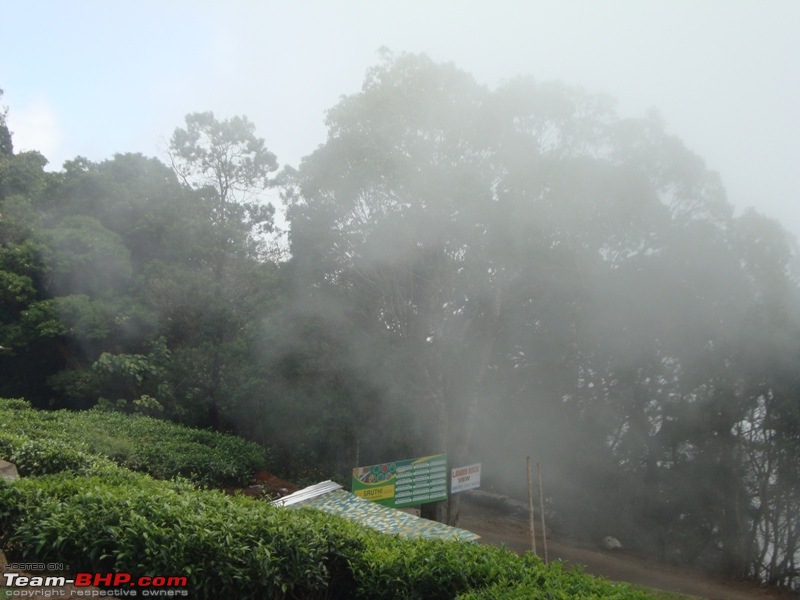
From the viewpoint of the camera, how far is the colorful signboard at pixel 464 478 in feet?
35.2

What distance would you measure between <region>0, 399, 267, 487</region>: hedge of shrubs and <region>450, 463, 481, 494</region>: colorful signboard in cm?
403

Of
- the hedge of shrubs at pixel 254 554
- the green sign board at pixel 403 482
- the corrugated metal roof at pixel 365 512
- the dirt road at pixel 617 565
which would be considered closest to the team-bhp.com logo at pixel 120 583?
the hedge of shrubs at pixel 254 554

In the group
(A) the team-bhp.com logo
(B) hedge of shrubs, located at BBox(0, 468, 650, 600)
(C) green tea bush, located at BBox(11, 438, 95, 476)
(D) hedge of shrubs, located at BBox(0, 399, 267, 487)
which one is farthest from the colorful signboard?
(A) the team-bhp.com logo

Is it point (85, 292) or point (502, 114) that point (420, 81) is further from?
point (85, 292)

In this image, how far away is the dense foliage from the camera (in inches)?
527

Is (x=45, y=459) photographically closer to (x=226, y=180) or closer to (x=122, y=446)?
(x=122, y=446)

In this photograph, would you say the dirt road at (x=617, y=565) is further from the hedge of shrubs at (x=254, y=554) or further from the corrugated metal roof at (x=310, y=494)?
the hedge of shrubs at (x=254, y=554)

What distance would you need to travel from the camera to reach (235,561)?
187 inches

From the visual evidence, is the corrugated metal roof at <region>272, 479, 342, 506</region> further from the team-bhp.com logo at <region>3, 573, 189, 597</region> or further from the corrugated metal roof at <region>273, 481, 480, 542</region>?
the team-bhp.com logo at <region>3, 573, 189, 597</region>

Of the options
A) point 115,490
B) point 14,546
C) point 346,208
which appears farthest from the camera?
point 346,208

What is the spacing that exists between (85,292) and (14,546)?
13.7 metres

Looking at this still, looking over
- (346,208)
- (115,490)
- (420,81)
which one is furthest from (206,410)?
(115,490)

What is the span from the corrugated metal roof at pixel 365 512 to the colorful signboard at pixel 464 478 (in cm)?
199

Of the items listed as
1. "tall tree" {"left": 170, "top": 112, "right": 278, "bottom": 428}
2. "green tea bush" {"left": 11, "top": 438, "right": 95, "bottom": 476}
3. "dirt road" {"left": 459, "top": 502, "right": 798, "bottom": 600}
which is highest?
"tall tree" {"left": 170, "top": 112, "right": 278, "bottom": 428}
